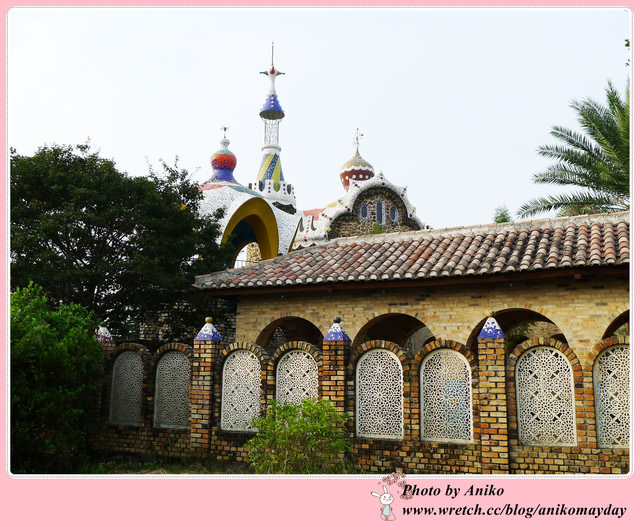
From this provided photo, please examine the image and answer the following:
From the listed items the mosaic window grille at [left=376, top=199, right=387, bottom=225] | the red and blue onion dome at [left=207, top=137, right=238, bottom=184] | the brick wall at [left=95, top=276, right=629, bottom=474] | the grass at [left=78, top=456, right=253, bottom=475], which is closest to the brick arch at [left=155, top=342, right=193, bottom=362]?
the brick wall at [left=95, top=276, right=629, bottom=474]

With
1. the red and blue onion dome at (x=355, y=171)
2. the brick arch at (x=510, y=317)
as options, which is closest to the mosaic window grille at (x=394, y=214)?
the red and blue onion dome at (x=355, y=171)

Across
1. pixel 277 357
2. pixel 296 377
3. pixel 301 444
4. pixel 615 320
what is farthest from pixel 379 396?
pixel 615 320

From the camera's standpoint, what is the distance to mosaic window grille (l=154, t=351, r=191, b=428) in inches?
364

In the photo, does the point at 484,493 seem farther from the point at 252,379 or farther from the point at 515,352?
the point at 252,379

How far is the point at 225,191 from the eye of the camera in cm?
2030

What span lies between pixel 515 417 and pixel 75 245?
8.57 meters

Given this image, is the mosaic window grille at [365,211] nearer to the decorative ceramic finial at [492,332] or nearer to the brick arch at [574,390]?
the decorative ceramic finial at [492,332]

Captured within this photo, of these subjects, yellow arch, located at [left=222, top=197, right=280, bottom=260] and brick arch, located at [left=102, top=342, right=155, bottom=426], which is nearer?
brick arch, located at [left=102, top=342, right=155, bottom=426]

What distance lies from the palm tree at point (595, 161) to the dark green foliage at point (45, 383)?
1128cm

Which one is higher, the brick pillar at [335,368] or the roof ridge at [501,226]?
the roof ridge at [501,226]

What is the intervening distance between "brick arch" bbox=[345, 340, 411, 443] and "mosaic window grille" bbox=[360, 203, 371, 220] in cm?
1363

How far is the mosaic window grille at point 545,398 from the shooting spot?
7.13 meters

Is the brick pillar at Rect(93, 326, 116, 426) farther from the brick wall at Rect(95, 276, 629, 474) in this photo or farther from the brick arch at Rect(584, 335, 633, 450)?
the brick arch at Rect(584, 335, 633, 450)

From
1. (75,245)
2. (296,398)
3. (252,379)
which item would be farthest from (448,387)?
(75,245)
